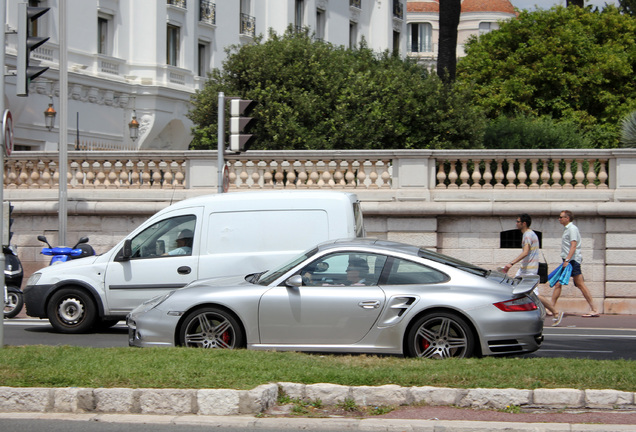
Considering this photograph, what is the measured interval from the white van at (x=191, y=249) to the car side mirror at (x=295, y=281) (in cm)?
230

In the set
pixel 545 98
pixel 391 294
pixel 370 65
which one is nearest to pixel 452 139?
pixel 370 65

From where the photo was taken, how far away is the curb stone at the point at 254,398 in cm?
716

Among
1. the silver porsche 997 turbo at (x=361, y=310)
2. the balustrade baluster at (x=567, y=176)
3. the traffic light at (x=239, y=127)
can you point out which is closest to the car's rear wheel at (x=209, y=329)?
the silver porsche 997 turbo at (x=361, y=310)

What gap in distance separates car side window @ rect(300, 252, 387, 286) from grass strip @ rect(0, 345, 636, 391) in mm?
1011

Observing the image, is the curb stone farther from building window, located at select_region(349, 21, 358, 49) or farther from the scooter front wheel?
building window, located at select_region(349, 21, 358, 49)

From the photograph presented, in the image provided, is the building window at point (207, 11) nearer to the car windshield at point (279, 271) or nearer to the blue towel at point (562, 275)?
the blue towel at point (562, 275)

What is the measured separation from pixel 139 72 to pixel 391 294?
2682cm

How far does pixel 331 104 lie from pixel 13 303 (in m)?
12.0

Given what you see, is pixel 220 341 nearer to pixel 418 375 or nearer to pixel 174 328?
pixel 174 328

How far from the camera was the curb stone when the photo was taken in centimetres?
716

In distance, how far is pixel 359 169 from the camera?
17.5 meters

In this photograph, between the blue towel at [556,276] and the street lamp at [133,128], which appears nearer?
the blue towel at [556,276]

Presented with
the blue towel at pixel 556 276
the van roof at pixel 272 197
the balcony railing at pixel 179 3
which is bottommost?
the blue towel at pixel 556 276

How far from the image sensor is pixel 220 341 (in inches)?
376
